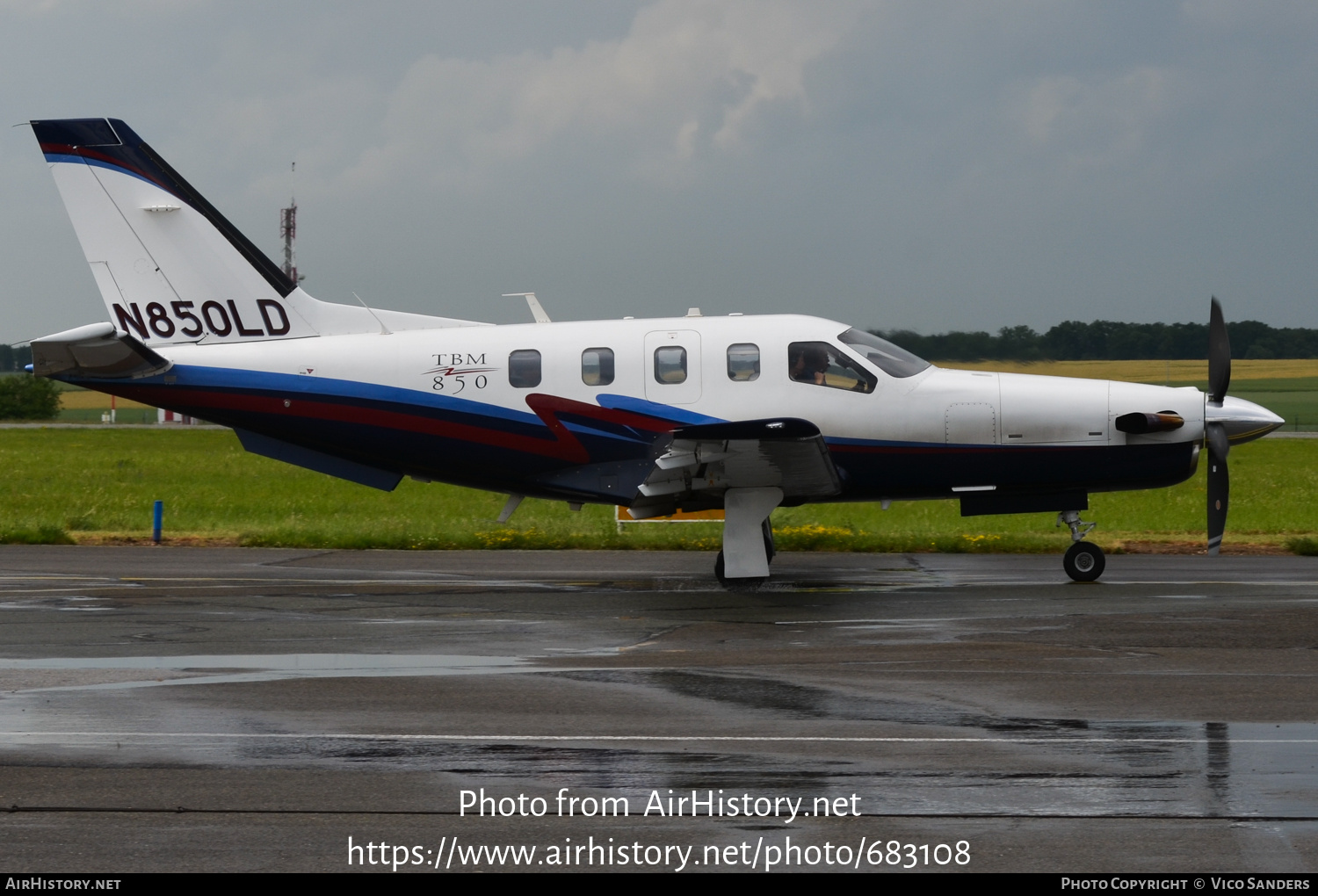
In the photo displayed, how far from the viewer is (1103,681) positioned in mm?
8641

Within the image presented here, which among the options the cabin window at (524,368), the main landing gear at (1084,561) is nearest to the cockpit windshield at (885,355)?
the main landing gear at (1084,561)

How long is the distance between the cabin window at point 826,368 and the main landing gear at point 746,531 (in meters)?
1.29

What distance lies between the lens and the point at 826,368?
14.0 m

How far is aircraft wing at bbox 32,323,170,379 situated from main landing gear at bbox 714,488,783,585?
6.59 metres

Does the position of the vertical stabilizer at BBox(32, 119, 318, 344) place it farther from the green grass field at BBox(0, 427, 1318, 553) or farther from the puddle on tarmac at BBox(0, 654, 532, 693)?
the puddle on tarmac at BBox(0, 654, 532, 693)

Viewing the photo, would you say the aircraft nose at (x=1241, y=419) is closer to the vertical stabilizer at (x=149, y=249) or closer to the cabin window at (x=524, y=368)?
the cabin window at (x=524, y=368)

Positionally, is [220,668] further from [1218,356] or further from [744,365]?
[1218,356]

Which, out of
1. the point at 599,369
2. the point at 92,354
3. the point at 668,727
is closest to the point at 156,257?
the point at 92,354

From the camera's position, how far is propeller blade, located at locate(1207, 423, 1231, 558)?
13.8 meters

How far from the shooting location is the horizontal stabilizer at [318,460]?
15.0m

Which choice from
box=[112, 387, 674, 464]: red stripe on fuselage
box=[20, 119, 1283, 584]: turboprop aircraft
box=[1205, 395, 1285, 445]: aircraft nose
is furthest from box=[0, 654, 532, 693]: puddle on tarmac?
box=[1205, 395, 1285, 445]: aircraft nose

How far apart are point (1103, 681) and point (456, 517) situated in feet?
58.5

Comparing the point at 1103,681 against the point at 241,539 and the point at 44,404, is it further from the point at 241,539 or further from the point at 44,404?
the point at 44,404

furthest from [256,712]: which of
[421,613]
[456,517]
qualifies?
[456,517]
